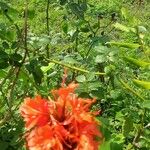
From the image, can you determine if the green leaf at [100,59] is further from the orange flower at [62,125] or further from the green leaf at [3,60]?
the orange flower at [62,125]

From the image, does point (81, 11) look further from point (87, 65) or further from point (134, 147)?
point (134, 147)

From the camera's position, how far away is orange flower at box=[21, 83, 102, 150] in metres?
1.17

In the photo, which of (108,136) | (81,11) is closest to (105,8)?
(81,11)

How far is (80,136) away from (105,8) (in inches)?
207

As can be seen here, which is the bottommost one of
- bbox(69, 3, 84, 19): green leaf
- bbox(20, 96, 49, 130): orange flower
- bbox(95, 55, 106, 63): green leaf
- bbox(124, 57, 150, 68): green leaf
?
bbox(69, 3, 84, 19): green leaf

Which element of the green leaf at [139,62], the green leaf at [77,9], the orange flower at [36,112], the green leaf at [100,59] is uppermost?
the orange flower at [36,112]

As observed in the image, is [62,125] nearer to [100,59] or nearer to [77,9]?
[100,59]

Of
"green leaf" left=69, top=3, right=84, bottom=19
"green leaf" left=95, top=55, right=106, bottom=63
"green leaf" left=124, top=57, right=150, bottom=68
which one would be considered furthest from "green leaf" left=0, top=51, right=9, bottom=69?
"green leaf" left=69, top=3, right=84, bottom=19

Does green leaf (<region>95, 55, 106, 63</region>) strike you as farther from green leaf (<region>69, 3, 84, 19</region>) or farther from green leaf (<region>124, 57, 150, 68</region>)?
green leaf (<region>69, 3, 84, 19</region>)

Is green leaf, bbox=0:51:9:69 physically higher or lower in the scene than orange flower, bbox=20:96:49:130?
lower

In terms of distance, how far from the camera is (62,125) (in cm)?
121

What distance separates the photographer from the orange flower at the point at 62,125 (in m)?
1.17

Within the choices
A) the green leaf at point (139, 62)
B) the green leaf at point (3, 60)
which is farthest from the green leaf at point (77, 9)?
the green leaf at point (139, 62)

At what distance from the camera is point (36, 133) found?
3.93 feet
